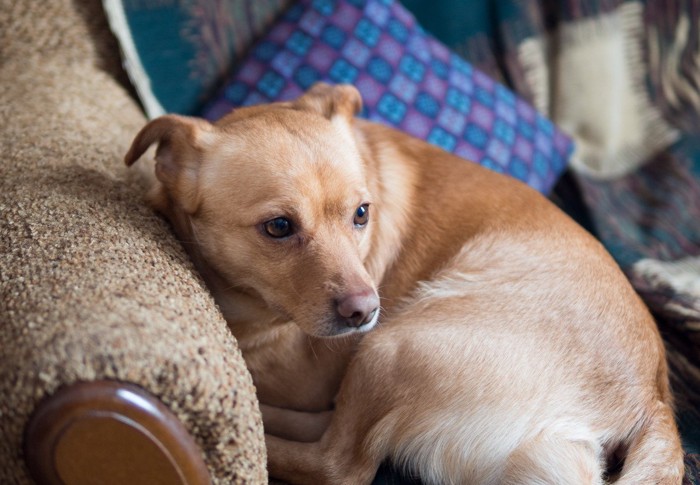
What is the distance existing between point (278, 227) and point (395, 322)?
0.35 metres

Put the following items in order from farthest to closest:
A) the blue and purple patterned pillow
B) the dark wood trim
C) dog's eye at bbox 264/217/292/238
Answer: the blue and purple patterned pillow, dog's eye at bbox 264/217/292/238, the dark wood trim

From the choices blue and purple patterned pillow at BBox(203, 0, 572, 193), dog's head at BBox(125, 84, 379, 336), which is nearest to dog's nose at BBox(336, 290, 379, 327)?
dog's head at BBox(125, 84, 379, 336)

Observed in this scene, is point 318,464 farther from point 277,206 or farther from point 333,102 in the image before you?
point 333,102

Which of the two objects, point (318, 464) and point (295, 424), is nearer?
point (318, 464)

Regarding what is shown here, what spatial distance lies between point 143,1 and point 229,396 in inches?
60.9

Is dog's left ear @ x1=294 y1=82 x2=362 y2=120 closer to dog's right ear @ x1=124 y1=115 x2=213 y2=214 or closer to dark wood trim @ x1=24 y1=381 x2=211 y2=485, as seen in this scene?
dog's right ear @ x1=124 y1=115 x2=213 y2=214

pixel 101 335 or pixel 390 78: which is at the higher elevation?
pixel 101 335

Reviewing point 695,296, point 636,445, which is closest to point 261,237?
point 636,445

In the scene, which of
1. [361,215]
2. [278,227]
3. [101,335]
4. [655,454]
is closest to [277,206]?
[278,227]

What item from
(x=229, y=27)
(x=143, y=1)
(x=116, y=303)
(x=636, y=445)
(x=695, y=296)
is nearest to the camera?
(x=116, y=303)

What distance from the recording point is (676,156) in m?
2.73

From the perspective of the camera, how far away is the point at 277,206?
1.38 m

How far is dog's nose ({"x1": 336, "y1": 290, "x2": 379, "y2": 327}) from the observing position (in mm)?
1332

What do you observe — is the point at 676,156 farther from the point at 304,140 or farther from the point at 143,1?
the point at 143,1
